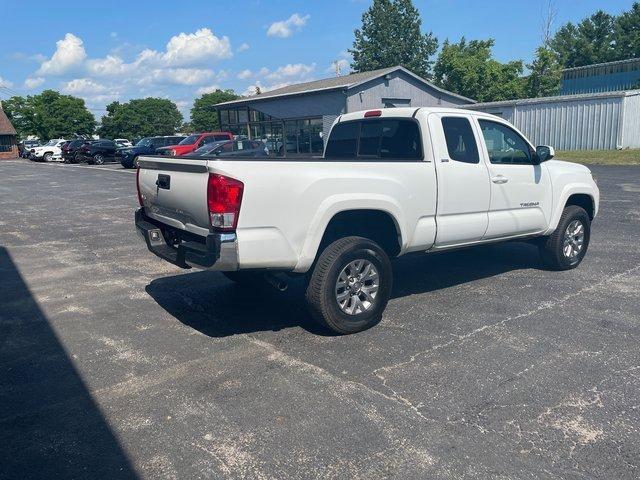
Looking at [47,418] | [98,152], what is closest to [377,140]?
[47,418]

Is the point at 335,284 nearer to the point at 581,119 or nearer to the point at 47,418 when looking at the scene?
the point at 47,418

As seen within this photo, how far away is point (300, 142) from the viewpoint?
32781mm

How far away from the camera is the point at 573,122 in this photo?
28.5 metres

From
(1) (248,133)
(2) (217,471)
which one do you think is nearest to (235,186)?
(2) (217,471)

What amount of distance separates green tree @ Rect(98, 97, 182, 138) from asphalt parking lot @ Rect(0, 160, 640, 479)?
319 ft

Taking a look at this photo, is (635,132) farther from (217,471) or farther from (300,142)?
(217,471)

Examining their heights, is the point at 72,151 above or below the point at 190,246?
above

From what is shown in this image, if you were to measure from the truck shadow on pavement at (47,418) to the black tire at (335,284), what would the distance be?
6.27ft

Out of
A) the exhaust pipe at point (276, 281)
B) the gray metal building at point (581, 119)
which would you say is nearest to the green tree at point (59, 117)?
the gray metal building at point (581, 119)

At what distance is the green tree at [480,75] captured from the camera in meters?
45.9

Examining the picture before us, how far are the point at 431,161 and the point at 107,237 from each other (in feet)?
22.8

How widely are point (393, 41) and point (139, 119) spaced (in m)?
49.6

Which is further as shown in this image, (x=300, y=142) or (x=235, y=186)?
(x=300, y=142)

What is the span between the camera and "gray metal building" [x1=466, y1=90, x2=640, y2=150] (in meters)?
26.7
